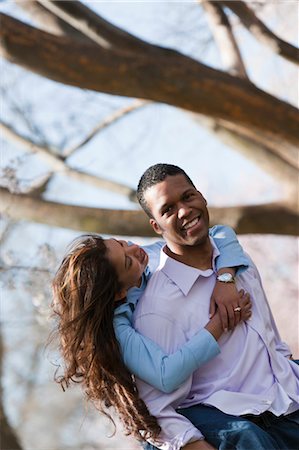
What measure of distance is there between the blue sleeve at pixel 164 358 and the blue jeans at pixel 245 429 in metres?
0.09

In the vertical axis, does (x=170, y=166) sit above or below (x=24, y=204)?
above

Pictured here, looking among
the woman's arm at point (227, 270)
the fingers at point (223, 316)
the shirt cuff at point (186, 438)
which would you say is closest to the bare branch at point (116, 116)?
the woman's arm at point (227, 270)

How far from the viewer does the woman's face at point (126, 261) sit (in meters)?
1.71

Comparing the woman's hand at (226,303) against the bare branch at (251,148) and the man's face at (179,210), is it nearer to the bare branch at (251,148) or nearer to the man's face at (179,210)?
the man's face at (179,210)

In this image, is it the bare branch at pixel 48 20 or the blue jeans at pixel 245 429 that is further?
the bare branch at pixel 48 20

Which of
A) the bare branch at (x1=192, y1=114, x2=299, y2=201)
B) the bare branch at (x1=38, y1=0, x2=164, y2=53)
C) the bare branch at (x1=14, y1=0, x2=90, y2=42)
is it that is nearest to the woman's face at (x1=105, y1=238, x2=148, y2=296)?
the bare branch at (x1=38, y1=0, x2=164, y2=53)

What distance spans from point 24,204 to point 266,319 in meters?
2.12

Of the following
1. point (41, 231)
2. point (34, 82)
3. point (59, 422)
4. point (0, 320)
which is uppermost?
point (34, 82)

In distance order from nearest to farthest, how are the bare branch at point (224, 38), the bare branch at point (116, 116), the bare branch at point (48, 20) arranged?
the bare branch at point (48, 20)
the bare branch at point (224, 38)
the bare branch at point (116, 116)

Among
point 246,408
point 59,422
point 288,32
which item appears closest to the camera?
point 246,408

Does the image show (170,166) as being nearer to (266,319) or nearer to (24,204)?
(266,319)

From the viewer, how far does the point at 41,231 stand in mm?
5566

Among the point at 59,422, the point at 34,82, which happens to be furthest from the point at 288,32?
the point at 59,422

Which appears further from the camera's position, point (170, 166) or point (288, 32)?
point (288, 32)
